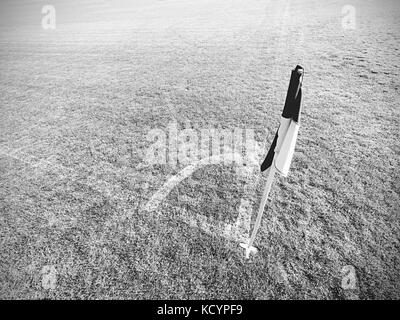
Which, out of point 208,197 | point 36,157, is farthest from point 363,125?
point 36,157

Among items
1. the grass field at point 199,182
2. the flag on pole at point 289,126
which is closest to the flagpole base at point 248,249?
the grass field at point 199,182

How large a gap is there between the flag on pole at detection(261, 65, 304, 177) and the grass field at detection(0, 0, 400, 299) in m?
1.03

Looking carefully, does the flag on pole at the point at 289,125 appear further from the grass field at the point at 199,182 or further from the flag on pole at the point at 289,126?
the grass field at the point at 199,182

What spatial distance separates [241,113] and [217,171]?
1.77 meters

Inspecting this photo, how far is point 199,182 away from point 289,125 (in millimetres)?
1705

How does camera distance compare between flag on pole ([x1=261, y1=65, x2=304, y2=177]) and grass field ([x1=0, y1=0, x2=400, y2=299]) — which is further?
grass field ([x1=0, y1=0, x2=400, y2=299])

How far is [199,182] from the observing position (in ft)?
11.3

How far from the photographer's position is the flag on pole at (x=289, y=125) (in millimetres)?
1792

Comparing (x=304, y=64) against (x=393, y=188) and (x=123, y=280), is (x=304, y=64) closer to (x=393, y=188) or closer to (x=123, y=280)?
(x=393, y=188)

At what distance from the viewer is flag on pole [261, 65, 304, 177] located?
1792mm

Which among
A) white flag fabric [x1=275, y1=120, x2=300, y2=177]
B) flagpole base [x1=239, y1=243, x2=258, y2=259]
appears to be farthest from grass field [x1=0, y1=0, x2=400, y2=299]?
white flag fabric [x1=275, y1=120, x2=300, y2=177]

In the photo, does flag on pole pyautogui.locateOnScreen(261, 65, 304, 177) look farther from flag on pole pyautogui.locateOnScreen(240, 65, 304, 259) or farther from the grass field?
the grass field

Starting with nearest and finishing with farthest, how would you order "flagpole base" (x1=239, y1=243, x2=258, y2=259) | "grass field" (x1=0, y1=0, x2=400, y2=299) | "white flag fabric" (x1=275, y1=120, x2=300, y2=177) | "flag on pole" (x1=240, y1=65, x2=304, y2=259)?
"flag on pole" (x1=240, y1=65, x2=304, y2=259)
"white flag fabric" (x1=275, y1=120, x2=300, y2=177)
"grass field" (x1=0, y1=0, x2=400, y2=299)
"flagpole base" (x1=239, y1=243, x2=258, y2=259)

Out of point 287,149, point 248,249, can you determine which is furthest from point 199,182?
point 287,149
